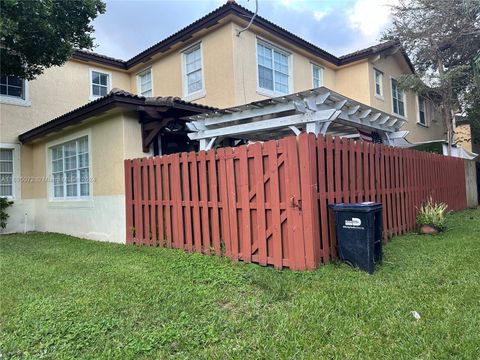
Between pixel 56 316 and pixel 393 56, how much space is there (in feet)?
62.6

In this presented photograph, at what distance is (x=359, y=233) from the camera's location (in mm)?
5223

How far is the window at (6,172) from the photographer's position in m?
13.0

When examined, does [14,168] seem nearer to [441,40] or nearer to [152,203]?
[152,203]

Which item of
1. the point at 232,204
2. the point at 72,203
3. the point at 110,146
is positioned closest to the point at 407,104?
the point at 110,146

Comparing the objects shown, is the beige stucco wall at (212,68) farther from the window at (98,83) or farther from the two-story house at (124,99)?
the window at (98,83)

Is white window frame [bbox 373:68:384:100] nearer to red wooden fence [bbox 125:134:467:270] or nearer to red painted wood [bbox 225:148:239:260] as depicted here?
red wooden fence [bbox 125:134:467:270]

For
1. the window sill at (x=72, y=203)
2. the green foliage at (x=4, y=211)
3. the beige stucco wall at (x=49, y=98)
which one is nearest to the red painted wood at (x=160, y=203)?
the window sill at (x=72, y=203)

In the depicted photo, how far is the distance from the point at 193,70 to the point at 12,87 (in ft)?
22.1

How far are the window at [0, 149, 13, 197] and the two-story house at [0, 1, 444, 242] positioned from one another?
32mm

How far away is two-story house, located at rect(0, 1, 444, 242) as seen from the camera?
29.7ft

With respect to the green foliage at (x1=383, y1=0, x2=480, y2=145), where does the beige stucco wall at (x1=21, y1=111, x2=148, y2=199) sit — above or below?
below

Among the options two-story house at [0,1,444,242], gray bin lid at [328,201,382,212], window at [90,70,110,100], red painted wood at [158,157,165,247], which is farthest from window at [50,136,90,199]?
gray bin lid at [328,201,382,212]

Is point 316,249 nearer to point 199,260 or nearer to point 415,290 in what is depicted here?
point 415,290

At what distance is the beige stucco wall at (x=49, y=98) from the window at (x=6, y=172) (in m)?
0.51
